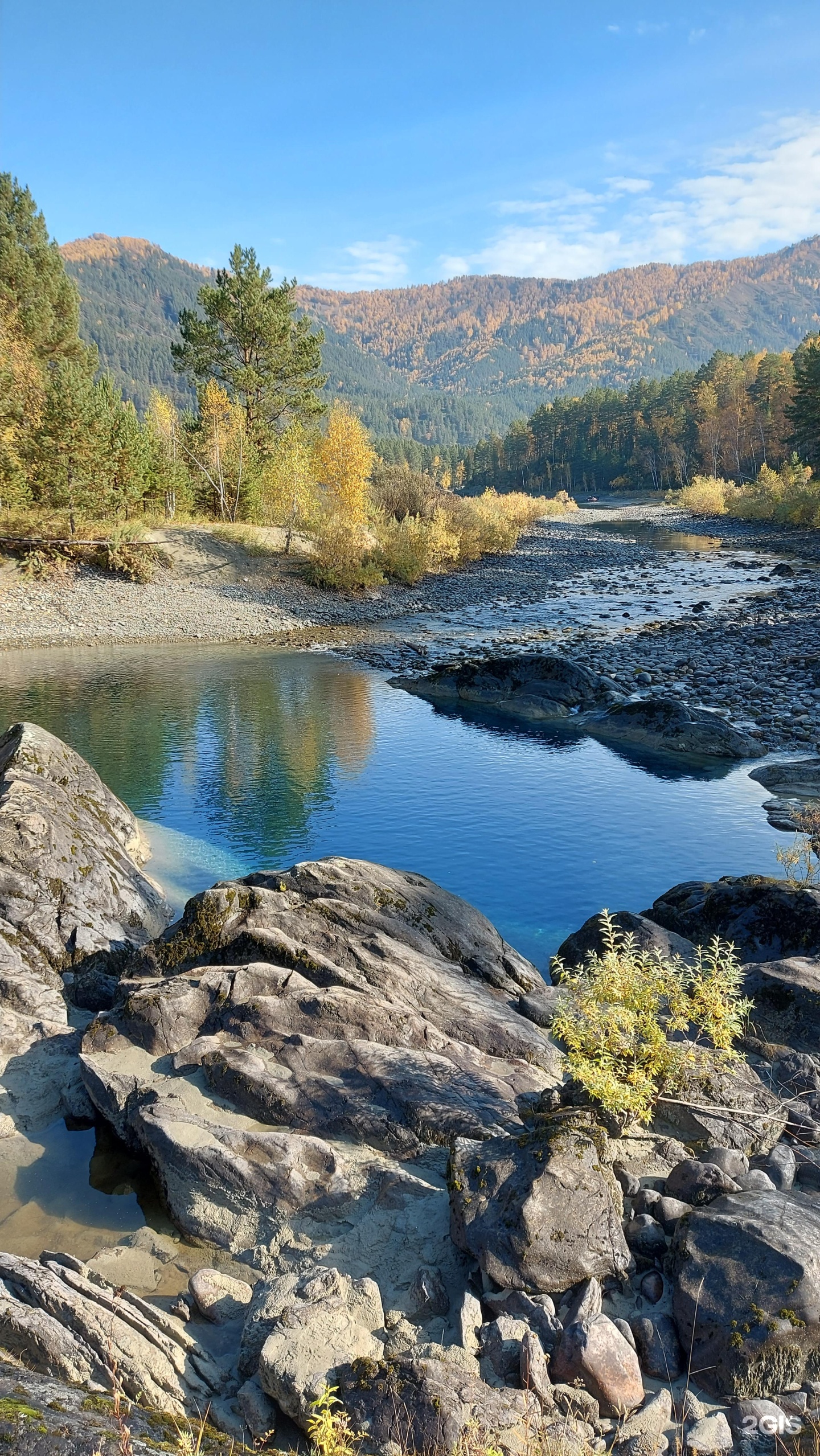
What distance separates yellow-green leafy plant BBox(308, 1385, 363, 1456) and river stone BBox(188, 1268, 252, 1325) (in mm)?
1343

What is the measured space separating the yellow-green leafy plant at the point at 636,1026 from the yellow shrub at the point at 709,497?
109 metres

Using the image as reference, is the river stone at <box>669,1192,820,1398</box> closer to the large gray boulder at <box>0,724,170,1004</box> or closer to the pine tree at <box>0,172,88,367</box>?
the large gray boulder at <box>0,724,170,1004</box>

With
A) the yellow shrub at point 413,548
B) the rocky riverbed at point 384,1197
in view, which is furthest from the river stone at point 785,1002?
the yellow shrub at point 413,548

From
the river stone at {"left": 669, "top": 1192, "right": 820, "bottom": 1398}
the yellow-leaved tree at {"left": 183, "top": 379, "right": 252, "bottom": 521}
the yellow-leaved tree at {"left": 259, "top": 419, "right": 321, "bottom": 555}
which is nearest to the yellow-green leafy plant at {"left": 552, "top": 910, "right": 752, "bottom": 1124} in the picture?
the river stone at {"left": 669, "top": 1192, "right": 820, "bottom": 1398}

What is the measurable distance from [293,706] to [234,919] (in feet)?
71.9

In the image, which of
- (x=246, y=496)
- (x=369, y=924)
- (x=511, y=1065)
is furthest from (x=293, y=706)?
(x=246, y=496)

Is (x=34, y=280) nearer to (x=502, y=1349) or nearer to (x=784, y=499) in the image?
(x=502, y=1349)

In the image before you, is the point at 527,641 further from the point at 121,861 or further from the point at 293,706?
the point at 121,861

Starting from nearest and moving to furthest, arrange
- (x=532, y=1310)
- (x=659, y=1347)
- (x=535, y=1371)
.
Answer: (x=535, y=1371), (x=659, y=1347), (x=532, y=1310)

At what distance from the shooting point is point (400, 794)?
23938 mm

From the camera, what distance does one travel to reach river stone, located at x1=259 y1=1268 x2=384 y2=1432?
5.63m

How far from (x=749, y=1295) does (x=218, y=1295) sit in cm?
407

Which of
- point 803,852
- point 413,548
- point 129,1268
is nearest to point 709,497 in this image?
point 413,548

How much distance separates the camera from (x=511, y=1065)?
10188 mm
